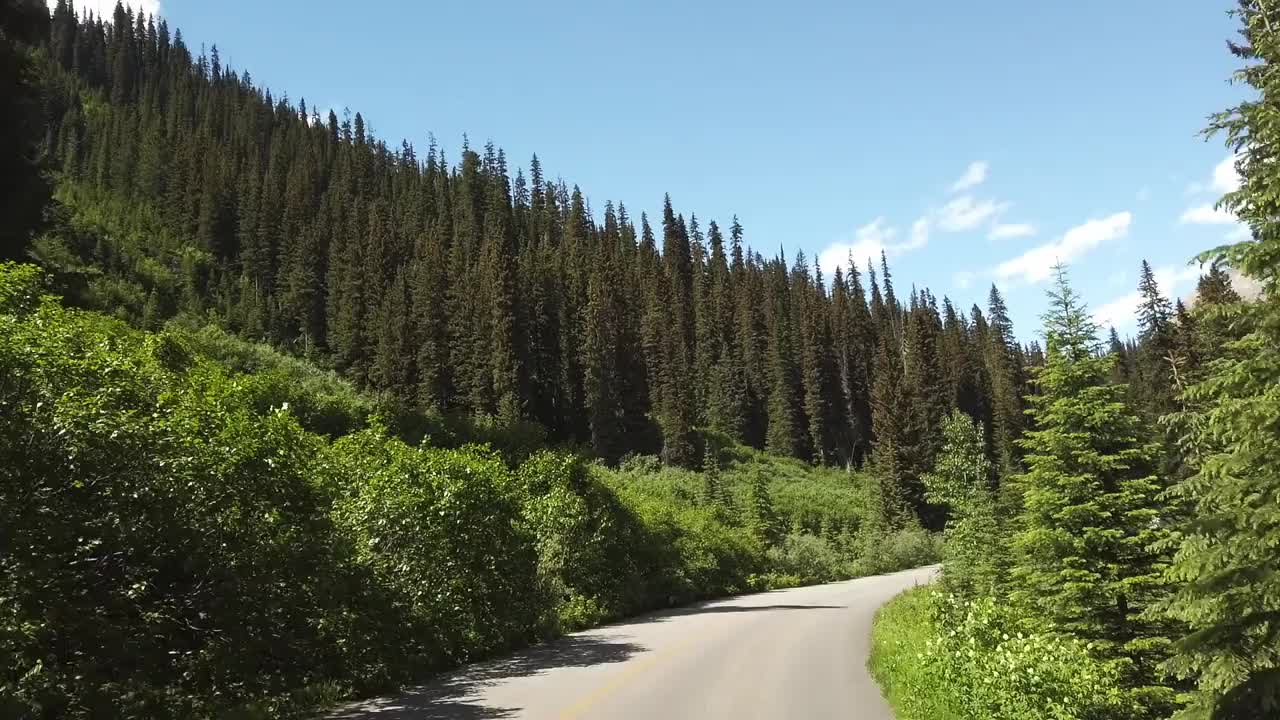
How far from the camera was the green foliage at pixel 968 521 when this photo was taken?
21.2 metres

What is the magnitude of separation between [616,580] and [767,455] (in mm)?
57458

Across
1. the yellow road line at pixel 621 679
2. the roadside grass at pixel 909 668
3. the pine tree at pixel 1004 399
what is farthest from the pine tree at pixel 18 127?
the pine tree at pixel 1004 399

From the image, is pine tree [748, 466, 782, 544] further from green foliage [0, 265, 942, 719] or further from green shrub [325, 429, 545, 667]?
green shrub [325, 429, 545, 667]

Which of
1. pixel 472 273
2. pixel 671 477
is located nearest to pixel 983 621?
pixel 671 477

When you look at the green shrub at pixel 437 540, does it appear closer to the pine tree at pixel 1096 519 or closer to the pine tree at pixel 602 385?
the pine tree at pixel 1096 519

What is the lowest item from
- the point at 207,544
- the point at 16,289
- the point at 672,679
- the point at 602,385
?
the point at 672,679

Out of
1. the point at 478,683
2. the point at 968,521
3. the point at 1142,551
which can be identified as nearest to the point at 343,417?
the point at 478,683

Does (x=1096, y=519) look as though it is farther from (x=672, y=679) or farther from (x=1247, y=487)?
(x=672, y=679)

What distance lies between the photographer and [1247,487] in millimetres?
9352

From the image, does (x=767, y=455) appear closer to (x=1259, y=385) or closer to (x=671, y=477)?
(x=671, y=477)

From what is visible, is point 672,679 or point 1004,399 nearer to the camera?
point 672,679

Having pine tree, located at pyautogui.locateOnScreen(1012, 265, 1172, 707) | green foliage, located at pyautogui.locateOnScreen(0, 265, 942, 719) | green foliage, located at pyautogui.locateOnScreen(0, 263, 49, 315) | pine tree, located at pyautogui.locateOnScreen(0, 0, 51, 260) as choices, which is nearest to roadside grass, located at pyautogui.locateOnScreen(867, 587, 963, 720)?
pine tree, located at pyautogui.locateOnScreen(1012, 265, 1172, 707)

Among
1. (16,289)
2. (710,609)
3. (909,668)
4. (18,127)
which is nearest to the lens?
(16,289)

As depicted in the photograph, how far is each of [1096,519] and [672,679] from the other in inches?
330
